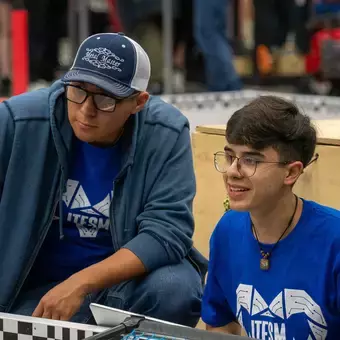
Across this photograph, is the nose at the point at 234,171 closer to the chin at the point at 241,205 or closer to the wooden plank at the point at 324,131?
the chin at the point at 241,205

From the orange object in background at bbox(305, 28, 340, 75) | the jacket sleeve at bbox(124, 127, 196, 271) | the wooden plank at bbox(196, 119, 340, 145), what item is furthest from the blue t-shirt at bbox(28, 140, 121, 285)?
the orange object in background at bbox(305, 28, 340, 75)

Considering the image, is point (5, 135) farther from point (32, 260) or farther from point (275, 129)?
point (275, 129)

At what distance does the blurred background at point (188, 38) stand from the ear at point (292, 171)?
379cm

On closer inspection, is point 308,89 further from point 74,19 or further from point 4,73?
point 4,73

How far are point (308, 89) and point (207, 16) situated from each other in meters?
1.93

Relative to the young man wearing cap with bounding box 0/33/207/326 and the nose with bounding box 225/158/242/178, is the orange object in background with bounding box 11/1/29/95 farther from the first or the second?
the nose with bounding box 225/158/242/178

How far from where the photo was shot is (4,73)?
22.5 feet

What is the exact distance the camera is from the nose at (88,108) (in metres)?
1.83

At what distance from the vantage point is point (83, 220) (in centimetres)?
197

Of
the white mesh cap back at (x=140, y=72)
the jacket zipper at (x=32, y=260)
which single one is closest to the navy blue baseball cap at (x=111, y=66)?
the white mesh cap back at (x=140, y=72)

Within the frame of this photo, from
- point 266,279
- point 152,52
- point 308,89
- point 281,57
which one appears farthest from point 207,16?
point 266,279

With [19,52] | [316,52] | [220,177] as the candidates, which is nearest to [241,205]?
[220,177]

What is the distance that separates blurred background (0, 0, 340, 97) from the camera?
5469 mm

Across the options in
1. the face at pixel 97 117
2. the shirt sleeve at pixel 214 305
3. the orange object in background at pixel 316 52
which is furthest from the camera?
the orange object in background at pixel 316 52
